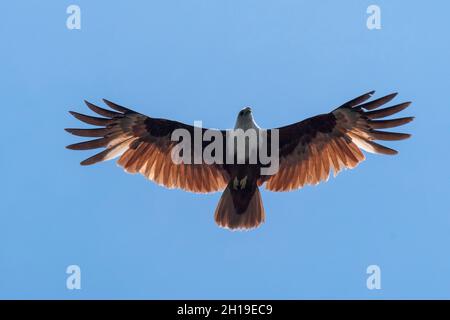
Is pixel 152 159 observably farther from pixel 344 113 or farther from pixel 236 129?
pixel 344 113

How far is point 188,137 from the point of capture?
12.5m

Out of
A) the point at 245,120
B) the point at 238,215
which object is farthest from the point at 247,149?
the point at 238,215

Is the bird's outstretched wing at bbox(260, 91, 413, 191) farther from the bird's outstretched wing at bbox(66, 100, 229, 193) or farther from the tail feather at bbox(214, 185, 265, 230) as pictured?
the bird's outstretched wing at bbox(66, 100, 229, 193)

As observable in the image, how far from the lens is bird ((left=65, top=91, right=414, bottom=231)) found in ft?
39.6

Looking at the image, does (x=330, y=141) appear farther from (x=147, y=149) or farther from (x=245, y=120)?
(x=147, y=149)

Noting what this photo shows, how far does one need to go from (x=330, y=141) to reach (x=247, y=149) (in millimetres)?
1484

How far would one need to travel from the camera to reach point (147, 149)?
12.6 m

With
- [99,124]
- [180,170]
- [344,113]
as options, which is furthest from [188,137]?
[344,113]

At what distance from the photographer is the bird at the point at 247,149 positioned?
12.1 metres

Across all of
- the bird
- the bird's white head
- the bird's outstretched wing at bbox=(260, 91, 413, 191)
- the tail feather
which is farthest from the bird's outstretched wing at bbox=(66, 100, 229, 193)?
the bird's outstretched wing at bbox=(260, 91, 413, 191)

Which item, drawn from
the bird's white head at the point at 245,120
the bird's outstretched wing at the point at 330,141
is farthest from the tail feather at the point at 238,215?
the bird's white head at the point at 245,120

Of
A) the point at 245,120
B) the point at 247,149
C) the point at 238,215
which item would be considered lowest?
the point at 238,215

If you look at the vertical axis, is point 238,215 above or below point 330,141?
below

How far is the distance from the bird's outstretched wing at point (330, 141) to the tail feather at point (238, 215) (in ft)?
1.79
